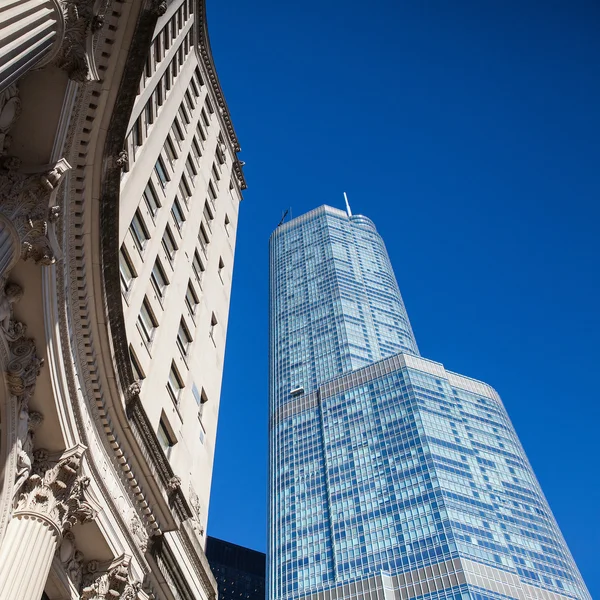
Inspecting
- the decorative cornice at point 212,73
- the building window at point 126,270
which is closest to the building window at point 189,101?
the decorative cornice at point 212,73

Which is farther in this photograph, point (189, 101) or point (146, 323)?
point (189, 101)

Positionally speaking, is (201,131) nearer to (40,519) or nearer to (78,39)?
(78,39)

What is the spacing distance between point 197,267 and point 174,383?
894 centimetres

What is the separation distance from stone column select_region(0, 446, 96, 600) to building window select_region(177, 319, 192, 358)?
45.0 ft

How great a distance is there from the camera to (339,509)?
155 meters

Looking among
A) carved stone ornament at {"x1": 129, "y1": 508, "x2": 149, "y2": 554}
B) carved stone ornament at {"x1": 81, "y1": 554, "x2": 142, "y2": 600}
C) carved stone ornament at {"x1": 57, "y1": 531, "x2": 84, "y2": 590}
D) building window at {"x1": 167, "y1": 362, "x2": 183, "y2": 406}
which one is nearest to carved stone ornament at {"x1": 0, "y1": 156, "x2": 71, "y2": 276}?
carved stone ornament at {"x1": 57, "y1": 531, "x2": 84, "y2": 590}

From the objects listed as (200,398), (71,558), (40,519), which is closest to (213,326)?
(200,398)

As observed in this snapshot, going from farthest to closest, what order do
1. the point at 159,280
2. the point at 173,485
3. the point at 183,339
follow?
the point at 183,339
the point at 159,280
the point at 173,485

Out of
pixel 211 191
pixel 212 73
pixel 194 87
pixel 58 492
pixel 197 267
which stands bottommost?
pixel 58 492

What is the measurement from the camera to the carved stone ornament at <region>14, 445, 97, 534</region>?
1590 centimetres

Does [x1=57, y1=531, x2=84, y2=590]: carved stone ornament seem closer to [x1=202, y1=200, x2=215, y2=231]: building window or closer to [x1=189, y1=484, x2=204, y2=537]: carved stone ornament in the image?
[x1=189, y1=484, x2=204, y2=537]: carved stone ornament

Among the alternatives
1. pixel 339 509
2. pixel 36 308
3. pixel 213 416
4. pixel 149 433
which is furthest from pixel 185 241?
pixel 339 509

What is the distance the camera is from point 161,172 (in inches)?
1281

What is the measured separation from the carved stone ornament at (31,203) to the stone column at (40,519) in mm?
5324
